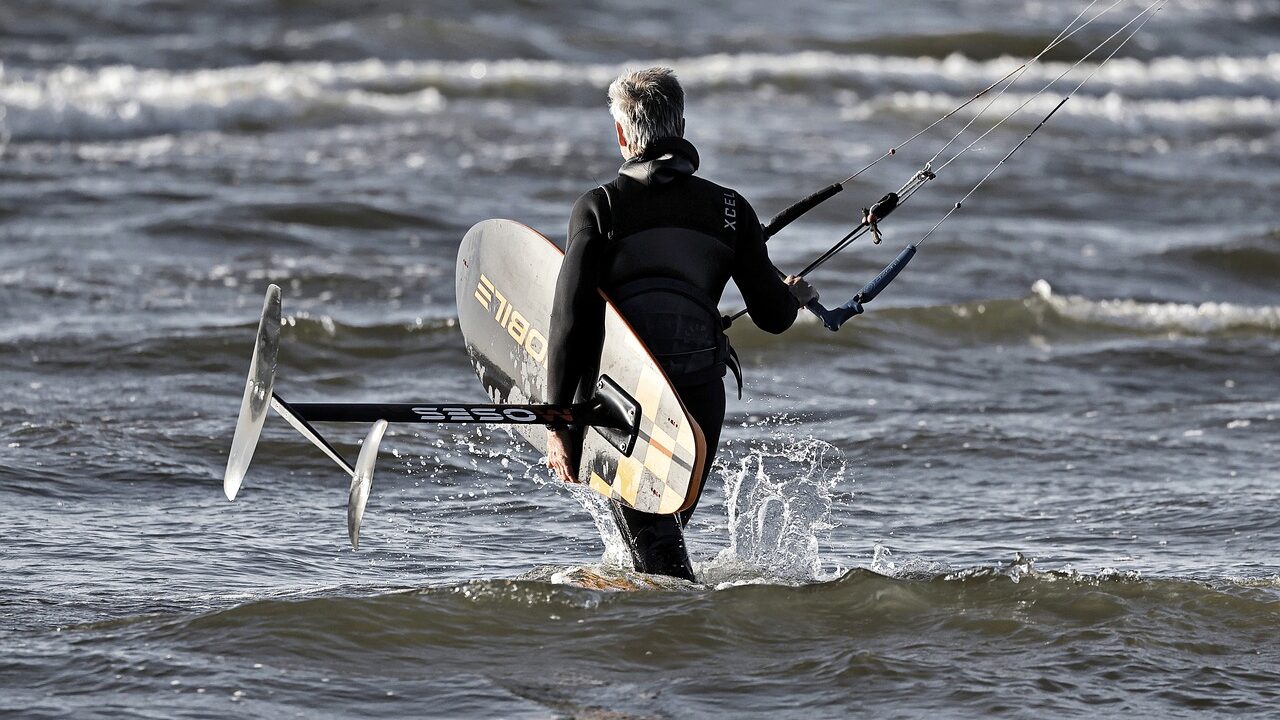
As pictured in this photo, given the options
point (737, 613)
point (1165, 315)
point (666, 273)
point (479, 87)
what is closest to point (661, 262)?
point (666, 273)

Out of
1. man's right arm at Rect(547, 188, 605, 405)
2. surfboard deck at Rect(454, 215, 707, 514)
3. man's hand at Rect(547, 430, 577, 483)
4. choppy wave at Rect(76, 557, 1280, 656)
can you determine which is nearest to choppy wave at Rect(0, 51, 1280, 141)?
surfboard deck at Rect(454, 215, 707, 514)

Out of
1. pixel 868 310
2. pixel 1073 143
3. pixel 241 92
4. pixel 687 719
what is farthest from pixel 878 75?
pixel 687 719

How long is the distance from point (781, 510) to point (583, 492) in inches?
33.8

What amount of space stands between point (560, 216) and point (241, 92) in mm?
7719

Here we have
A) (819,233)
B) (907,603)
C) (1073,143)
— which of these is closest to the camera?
(907,603)

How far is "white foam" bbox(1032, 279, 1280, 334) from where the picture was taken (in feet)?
34.0

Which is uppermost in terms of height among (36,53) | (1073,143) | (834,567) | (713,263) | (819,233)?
(36,53)

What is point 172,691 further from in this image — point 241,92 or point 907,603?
point 241,92

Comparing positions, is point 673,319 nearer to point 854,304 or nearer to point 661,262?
point 661,262

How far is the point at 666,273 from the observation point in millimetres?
4438

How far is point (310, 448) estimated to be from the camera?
7.16 m

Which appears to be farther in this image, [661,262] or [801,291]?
[801,291]

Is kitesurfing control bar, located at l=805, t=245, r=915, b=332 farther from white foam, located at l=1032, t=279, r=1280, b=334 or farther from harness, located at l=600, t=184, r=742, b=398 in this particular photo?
white foam, located at l=1032, t=279, r=1280, b=334

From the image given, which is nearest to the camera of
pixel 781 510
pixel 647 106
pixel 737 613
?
pixel 647 106
